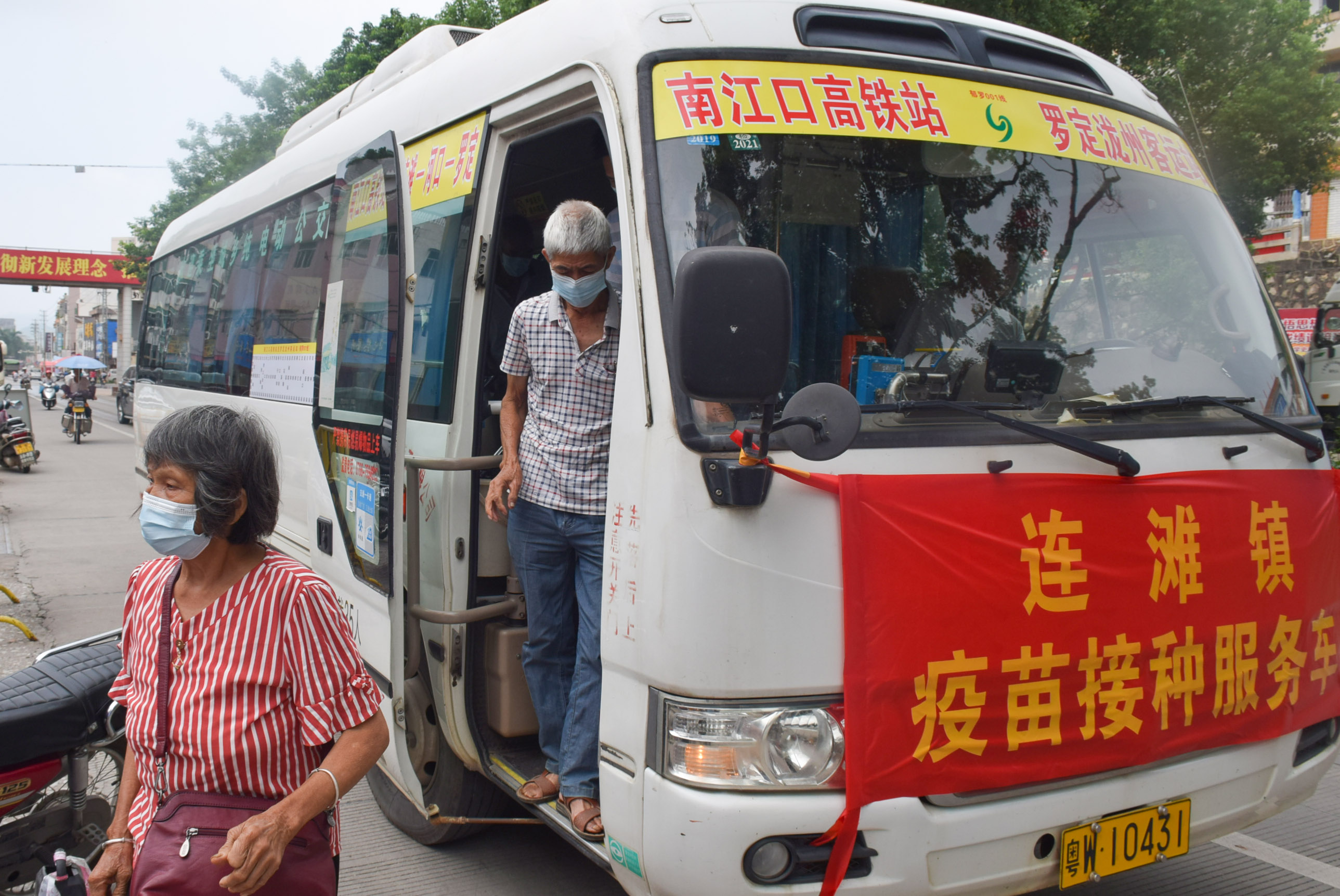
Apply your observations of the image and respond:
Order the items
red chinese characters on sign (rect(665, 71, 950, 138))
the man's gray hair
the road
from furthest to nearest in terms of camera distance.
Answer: the road → the man's gray hair → red chinese characters on sign (rect(665, 71, 950, 138))

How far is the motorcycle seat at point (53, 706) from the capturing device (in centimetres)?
280

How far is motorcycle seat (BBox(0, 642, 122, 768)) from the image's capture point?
2.80 meters

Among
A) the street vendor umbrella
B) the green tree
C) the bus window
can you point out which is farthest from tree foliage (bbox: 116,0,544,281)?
the green tree

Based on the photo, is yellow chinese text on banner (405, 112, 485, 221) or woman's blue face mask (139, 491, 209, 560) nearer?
woman's blue face mask (139, 491, 209, 560)

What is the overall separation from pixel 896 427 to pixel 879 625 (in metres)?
0.46

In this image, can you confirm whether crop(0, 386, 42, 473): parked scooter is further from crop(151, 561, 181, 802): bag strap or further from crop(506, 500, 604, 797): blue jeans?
crop(151, 561, 181, 802): bag strap

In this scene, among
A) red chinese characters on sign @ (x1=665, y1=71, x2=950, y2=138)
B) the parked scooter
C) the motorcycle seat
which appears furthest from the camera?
the parked scooter

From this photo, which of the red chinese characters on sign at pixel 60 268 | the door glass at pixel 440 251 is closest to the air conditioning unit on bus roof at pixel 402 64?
the door glass at pixel 440 251

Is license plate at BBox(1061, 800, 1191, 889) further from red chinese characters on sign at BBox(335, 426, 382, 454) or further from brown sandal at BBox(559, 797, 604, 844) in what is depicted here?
red chinese characters on sign at BBox(335, 426, 382, 454)

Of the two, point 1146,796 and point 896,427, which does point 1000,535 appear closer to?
point 896,427

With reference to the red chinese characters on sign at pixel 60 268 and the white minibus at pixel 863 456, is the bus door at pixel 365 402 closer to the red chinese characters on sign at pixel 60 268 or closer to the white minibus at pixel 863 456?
the white minibus at pixel 863 456

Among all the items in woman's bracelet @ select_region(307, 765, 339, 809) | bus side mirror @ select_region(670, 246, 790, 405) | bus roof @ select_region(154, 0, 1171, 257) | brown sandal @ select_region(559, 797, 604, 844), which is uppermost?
bus roof @ select_region(154, 0, 1171, 257)

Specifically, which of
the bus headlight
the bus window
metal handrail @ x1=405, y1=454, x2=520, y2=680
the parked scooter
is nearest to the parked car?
the parked scooter

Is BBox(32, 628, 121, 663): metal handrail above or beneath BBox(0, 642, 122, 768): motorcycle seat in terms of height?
above
